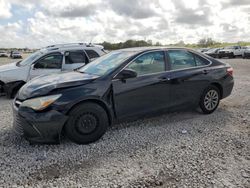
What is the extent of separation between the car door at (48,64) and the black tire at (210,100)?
4.55 m

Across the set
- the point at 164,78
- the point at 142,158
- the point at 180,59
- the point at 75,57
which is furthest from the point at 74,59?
the point at 142,158

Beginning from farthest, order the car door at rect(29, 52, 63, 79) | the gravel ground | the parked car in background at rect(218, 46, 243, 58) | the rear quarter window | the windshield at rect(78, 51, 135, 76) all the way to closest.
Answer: the parked car in background at rect(218, 46, 243, 58), the car door at rect(29, 52, 63, 79), the rear quarter window, the windshield at rect(78, 51, 135, 76), the gravel ground

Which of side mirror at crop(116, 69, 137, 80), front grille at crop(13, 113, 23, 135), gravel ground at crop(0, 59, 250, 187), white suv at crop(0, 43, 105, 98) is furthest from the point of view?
white suv at crop(0, 43, 105, 98)

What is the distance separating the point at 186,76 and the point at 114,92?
5.56ft

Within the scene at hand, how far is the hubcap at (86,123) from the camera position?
419cm

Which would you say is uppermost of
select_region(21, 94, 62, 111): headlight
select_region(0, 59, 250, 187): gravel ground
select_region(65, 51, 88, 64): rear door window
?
select_region(65, 51, 88, 64): rear door window

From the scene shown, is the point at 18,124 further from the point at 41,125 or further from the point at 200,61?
the point at 200,61

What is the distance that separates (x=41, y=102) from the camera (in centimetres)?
400

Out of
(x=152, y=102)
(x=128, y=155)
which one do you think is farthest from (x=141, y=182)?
(x=152, y=102)

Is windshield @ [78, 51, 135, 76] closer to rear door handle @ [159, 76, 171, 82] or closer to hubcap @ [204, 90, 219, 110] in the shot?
rear door handle @ [159, 76, 171, 82]

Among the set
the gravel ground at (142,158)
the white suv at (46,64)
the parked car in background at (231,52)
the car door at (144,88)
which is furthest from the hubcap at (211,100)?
the parked car in background at (231,52)

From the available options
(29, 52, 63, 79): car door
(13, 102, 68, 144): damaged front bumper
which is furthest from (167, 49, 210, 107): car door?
(29, 52, 63, 79): car door

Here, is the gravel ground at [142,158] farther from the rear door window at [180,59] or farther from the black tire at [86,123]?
the rear door window at [180,59]

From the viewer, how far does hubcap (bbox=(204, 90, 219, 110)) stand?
5774 millimetres
